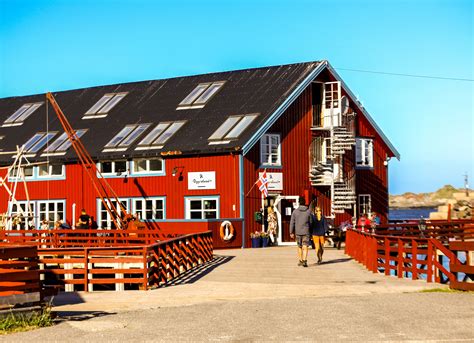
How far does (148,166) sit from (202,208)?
12.3 ft

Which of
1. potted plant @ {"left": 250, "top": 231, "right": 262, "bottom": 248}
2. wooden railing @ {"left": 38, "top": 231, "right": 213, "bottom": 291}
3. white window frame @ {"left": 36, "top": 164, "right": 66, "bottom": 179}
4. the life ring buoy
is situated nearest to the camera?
wooden railing @ {"left": 38, "top": 231, "right": 213, "bottom": 291}

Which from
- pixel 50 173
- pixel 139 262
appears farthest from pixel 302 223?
pixel 50 173

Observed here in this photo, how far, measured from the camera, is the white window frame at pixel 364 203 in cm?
4688

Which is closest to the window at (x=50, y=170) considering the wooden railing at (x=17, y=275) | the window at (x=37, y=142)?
the window at (x=37, y=142)

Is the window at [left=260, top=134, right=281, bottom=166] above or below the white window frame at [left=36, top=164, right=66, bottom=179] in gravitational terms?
above

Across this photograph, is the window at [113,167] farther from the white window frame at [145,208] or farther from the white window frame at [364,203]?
the white window frame at [364,203]

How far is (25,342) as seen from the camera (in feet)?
42.9

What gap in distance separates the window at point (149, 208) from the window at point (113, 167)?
1666 millimetres

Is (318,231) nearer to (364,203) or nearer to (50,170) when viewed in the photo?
(364,203)

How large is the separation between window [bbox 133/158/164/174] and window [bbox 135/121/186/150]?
62cm

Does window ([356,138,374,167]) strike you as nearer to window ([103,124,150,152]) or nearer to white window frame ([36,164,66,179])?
window ([103,124,150,152])

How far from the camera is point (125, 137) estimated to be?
45.2 m

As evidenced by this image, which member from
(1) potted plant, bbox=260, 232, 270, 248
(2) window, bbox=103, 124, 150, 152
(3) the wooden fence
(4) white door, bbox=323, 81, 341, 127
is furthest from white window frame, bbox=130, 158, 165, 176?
(3) the wooden fence

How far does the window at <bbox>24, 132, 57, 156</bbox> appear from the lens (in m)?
47.6
